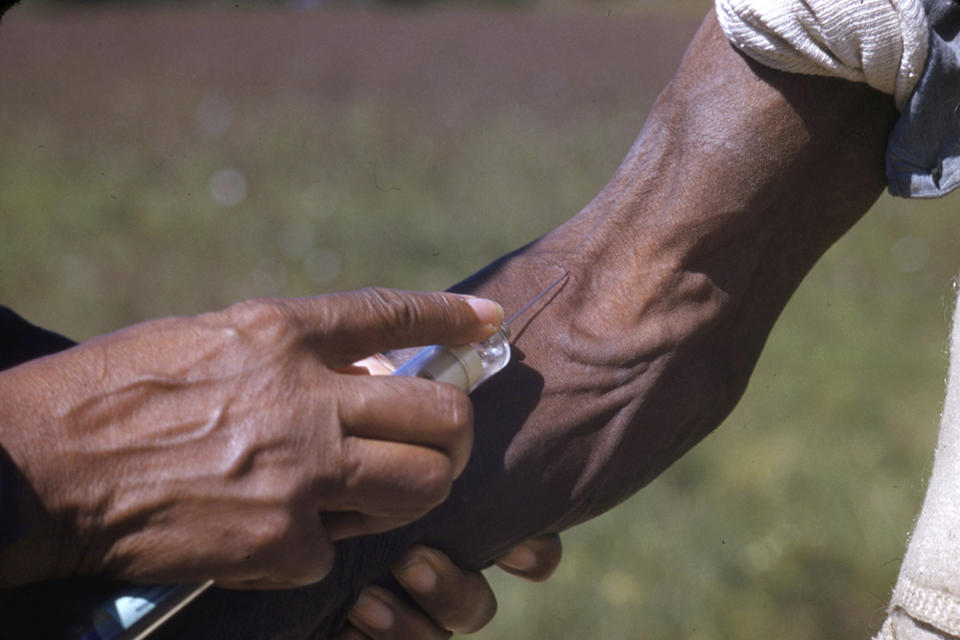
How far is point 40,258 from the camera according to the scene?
15.0 feet

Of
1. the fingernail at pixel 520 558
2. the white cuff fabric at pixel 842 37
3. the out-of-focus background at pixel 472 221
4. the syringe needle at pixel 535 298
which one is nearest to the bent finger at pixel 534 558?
the fingernail at pixel 520 558

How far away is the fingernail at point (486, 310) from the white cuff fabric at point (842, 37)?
0.43 meters

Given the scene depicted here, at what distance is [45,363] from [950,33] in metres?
0.99

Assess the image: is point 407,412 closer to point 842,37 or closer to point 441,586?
point 441,586

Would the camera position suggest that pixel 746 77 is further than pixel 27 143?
No

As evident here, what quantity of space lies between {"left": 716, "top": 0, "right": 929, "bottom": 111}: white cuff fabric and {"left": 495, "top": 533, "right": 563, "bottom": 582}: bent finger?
70 cm

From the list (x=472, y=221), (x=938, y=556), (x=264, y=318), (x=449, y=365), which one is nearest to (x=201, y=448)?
(x=264, y=318)

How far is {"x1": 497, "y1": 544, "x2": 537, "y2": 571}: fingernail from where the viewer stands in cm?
136

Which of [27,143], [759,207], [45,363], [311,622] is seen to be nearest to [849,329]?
[759,207]

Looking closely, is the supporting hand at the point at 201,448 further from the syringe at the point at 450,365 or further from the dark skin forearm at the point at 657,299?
the dark skin forearm at the point at 657,299

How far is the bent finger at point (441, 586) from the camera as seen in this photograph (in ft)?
4.02

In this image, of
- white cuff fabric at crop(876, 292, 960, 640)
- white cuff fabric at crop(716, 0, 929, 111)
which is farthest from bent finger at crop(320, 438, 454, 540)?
white cuff fabric at crop(716, 0, 929, 111)

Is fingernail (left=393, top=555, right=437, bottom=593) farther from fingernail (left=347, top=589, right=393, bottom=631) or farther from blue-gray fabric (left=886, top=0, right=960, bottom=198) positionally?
blue-gray fabric (left=886, top=0, right=960, bottom=198)

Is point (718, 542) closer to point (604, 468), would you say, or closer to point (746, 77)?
point (604, 468)
